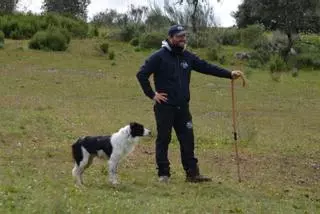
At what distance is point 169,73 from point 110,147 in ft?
4.80

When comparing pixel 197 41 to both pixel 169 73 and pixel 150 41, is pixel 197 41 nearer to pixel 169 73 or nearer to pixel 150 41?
pixel 150 41

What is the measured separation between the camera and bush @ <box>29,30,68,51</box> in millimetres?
39625

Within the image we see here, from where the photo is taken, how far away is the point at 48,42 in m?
39.9

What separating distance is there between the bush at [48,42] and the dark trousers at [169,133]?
2948 centimetres

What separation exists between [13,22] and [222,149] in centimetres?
3303

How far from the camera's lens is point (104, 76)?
31812mm

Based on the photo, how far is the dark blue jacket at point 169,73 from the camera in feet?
34.8

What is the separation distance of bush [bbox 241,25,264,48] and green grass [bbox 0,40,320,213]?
12.2 m

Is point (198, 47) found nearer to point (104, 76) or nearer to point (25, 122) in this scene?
point (104, 76)

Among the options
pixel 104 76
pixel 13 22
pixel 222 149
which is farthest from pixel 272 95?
pixel 13 22

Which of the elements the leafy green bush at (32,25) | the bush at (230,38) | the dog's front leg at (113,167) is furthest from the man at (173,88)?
the bush at (230,38)

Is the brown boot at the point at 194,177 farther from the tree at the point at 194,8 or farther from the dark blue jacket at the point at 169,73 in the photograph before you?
the tree at the point at 194,8

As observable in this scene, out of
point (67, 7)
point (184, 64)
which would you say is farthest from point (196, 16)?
point (184, 64)

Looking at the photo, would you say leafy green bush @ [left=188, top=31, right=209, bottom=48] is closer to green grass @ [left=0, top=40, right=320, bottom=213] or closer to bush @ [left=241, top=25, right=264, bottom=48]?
bush @ [left=241, top=25, right=264, bottom=48]
